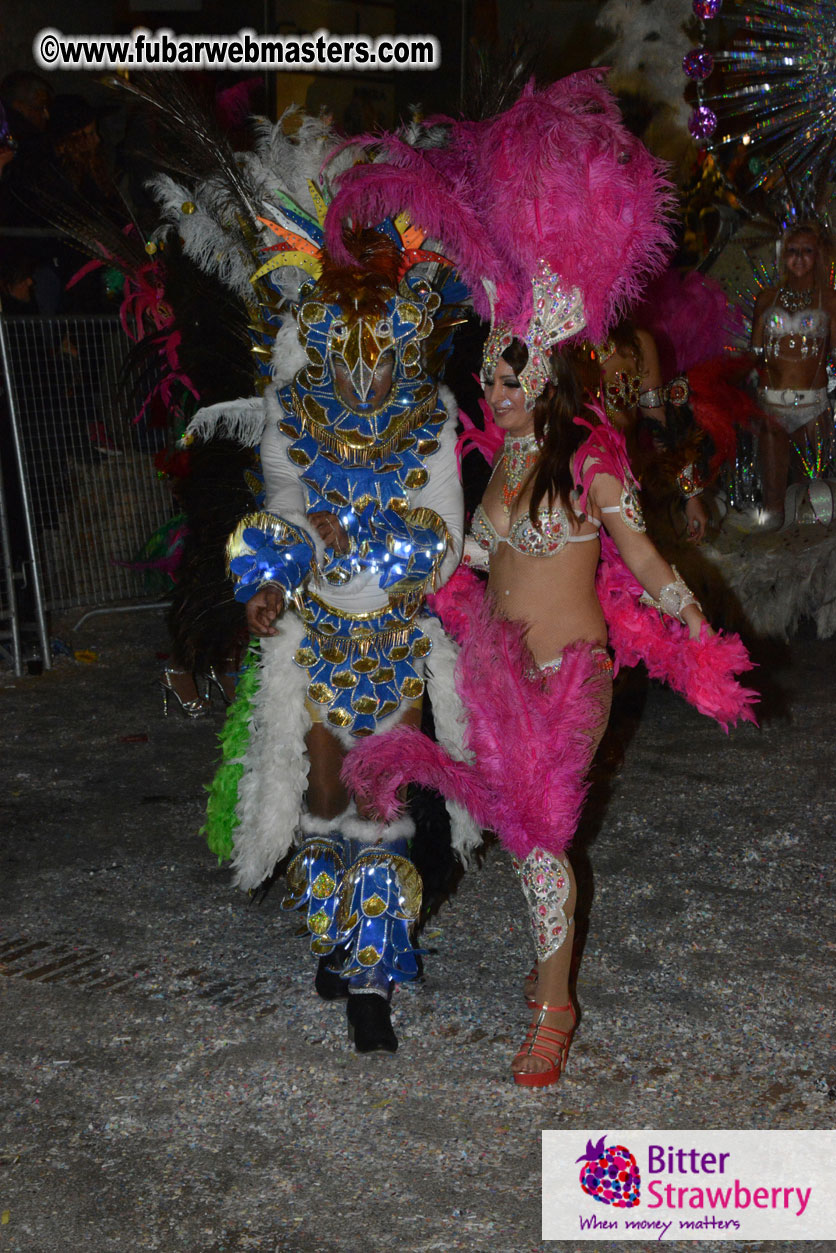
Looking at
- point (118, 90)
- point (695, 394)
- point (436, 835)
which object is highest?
point (118, 90)

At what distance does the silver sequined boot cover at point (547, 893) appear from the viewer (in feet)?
9.75

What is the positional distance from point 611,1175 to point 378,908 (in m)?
0.87

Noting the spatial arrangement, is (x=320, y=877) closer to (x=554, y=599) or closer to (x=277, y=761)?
(x=277, y=761)

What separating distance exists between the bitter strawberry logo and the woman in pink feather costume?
0.38 m

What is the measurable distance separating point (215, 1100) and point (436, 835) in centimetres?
90

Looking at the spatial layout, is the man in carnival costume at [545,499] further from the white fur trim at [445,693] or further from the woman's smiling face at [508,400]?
the white fur trim at [445,693]

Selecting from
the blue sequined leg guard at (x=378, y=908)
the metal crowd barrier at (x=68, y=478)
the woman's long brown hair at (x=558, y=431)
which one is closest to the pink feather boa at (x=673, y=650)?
the woman's long brown hair at (x=558, y=431)

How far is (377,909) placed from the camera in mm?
3152

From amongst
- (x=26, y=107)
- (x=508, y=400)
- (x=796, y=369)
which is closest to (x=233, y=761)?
(x=508, y=400)

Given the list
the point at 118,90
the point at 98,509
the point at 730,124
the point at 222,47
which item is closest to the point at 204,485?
the point at 118,90

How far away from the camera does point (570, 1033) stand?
3.07 metres

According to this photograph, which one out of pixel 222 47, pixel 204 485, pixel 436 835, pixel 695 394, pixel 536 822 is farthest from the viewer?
pixel 222 47

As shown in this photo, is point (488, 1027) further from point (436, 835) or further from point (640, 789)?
point (640, 789)

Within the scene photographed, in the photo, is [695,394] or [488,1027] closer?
[488,1027]
